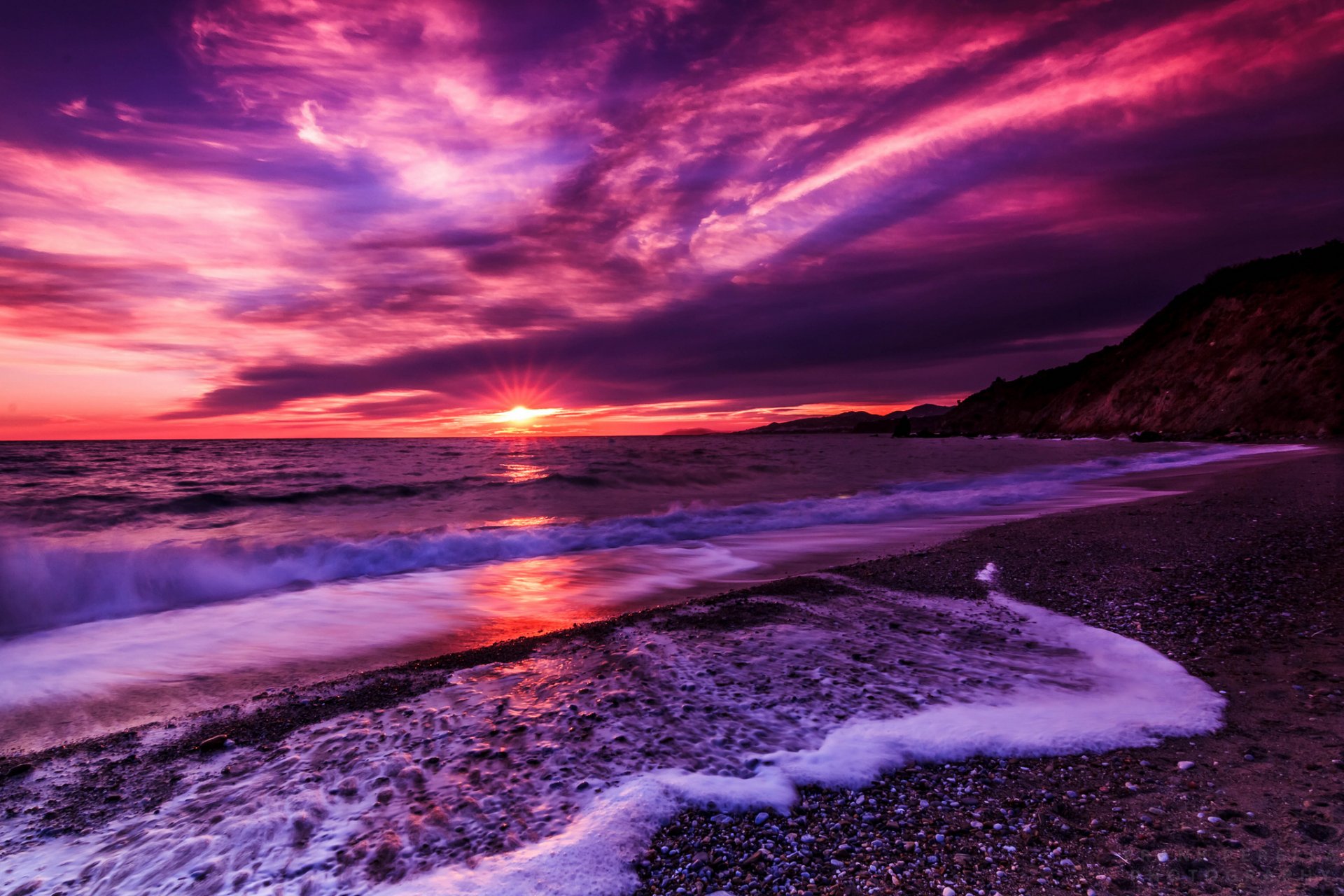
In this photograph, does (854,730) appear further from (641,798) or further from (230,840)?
(230,840)

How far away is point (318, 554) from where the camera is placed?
11.4 meters

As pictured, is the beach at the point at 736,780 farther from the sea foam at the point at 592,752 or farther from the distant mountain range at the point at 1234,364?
the distant mountain range at the point at 1234,364

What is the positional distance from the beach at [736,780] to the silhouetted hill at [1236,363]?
4074 centimetres

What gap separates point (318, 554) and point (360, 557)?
836 mm

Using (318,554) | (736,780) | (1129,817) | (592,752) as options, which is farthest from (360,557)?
(1129,817)

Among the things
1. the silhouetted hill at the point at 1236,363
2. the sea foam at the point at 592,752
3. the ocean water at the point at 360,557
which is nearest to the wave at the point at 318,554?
the ocean water at the point at 360,557

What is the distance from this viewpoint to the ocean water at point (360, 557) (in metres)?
6.15

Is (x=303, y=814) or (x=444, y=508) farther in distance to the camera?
(x=444, y=508)

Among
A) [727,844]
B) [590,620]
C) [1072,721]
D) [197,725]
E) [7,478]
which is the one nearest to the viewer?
[727,844]

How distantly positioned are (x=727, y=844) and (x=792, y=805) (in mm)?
458

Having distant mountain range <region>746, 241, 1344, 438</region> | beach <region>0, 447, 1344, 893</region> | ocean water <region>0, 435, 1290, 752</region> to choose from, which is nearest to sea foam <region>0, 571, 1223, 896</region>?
beach <region>0, 447, 1344, 893</region>

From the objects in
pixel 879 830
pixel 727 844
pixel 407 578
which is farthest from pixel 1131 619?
pixel 407 578

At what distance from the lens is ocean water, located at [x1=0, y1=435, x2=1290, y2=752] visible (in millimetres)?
6152

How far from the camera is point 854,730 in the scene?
384 cm
